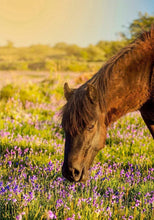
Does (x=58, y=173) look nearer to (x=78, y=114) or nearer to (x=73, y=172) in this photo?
(x=73, y=172)

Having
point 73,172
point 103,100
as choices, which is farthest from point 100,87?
point 73,172

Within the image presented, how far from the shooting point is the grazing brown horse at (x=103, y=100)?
8.73ft

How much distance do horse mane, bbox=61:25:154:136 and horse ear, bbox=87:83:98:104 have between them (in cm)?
4

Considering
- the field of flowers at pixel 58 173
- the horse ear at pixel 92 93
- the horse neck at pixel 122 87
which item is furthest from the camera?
the horse neck at pixel 122 87

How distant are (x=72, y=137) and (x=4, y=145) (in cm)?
234

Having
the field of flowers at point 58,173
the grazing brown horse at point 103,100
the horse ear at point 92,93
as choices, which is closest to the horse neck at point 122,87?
the grazing brown horse at point 103,100

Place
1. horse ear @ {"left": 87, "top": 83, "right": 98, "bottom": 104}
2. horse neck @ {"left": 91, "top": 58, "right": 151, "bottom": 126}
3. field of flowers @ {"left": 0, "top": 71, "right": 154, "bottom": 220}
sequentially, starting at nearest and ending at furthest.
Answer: field of flowers @ {"left": 0, "top": 71, "right": 154, "bottom": 220} < horse ear @ {"left": 87, "top": 83, "right": 98, "bottom": 104} < horse neck @ {"left": 91, "top": 58, "right": 151, "bottom": 126}

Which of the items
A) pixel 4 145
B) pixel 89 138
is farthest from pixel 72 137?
pixel 4 145

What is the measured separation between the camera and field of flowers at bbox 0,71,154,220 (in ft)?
7.80

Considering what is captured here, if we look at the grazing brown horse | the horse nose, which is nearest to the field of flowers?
the horse nose

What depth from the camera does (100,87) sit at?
2.86 metres

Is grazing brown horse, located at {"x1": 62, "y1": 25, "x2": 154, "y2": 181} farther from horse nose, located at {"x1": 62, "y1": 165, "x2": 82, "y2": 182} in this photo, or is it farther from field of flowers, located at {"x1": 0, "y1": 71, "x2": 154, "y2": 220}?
field of flowers, located at {"x1": 0, "y1": 71, "x2": 154, "y2": 220}

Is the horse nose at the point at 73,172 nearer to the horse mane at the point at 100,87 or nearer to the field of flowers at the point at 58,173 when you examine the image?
the field of flowers at the point at 58,173

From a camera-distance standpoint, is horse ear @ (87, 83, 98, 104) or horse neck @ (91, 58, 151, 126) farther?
horse neck @ (91, 58, 151, 126)
